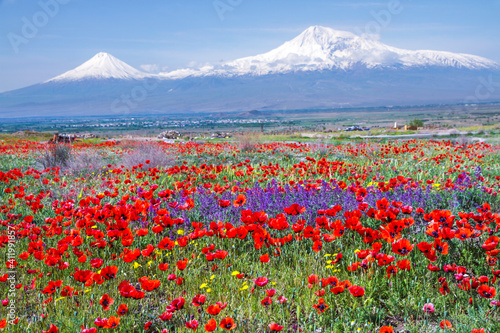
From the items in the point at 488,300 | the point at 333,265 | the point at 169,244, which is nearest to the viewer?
the point at 488,300

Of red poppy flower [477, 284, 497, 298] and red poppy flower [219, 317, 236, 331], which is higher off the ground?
red poppy flower [219, 317, 236, 331]

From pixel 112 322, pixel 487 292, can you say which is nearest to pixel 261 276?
pixel 112 322

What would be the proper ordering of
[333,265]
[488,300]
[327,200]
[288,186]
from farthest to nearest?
[288,186] → [327,200] → [333,265] → [488,300]

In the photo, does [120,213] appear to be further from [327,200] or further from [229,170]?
[229,170]

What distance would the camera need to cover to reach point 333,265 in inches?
130

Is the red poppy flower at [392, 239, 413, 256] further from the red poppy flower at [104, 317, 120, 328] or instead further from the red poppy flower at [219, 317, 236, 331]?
the red poppy flower at [104, 317, 120, 328]

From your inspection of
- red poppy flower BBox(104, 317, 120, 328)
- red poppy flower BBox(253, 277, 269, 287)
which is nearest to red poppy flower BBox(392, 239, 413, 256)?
red poppy flower BBox(253, 277, 269, 287)

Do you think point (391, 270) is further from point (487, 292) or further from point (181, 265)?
point (181, 265)

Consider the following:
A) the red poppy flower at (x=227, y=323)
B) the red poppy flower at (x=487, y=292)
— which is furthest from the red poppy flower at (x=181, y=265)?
the red poppy flower at (x=487, y=292)

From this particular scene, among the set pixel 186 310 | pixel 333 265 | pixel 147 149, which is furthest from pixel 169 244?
pixel 147 149

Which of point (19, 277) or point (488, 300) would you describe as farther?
point (19, 277)

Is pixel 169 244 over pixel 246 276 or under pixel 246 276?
over

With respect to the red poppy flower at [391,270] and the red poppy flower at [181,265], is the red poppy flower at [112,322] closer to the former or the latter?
the red poppy flower at [181,265]

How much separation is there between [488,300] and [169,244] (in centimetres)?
223
